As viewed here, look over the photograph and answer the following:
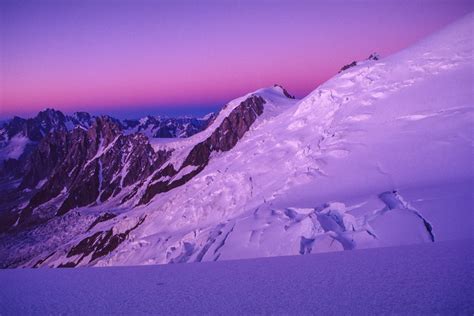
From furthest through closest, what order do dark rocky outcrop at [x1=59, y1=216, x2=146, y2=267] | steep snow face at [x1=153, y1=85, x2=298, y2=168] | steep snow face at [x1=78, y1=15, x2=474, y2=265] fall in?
steep snow face at [x1=153, y1=85, x2=298, y2=168] < dark rocky outcrop at [x1=59, y1=216, x2=146, y2=267] < steep snow face at [x1=78, y1=15, x2=474, y2=265]

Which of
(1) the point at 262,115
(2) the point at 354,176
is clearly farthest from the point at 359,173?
(1) the point at 262,115

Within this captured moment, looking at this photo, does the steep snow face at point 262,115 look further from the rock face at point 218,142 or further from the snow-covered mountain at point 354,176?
the snow-covered mountain at point 354,176

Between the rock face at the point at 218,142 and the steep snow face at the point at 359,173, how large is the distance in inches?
2893

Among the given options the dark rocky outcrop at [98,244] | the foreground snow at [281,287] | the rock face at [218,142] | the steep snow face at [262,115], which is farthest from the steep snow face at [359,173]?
the steep snow face at [262,115]

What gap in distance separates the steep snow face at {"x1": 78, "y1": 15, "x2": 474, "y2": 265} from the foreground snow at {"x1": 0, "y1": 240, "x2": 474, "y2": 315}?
5.26 metres

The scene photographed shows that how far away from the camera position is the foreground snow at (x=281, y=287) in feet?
18.1

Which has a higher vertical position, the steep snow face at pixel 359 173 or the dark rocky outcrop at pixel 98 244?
the steep snow face at pixel 359 173

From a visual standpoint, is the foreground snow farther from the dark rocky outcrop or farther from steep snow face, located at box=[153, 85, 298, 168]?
steep snow face, located at box=[153, 85, 298, 168]

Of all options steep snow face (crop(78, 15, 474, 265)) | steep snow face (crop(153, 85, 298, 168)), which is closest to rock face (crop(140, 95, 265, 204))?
steep snow face (crop(153, 85, 298, 168))

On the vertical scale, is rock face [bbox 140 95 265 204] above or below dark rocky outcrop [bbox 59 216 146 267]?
above

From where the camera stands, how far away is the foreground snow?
551 centimetres

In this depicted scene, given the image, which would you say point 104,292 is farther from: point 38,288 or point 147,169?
point 147,169

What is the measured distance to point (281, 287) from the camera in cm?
650

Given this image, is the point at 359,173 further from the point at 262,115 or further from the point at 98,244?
the point at 262,115
